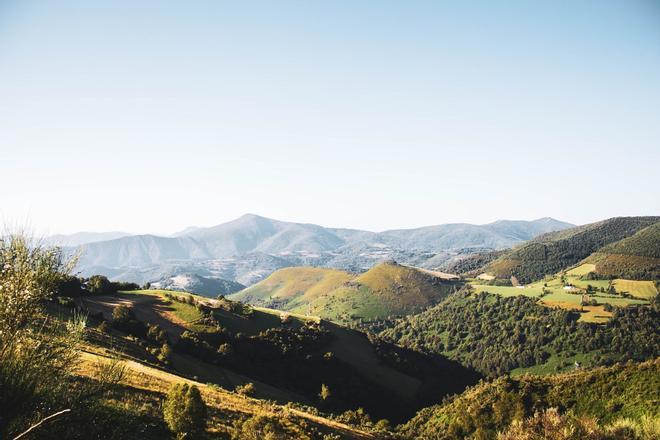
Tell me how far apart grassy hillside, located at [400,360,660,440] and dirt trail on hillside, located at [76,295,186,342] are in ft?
198

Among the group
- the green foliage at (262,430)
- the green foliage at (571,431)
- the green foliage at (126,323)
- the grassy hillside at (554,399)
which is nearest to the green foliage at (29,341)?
the green foliage at (262,430)

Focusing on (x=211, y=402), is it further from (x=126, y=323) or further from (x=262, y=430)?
(x=126, y=323)

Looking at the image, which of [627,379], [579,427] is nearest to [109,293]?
[579,427]

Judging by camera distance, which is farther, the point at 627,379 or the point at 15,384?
the point at 627,379

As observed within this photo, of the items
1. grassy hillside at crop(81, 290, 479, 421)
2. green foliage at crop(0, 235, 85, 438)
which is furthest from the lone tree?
grassy hillside at crop(81, 290, 479, 421)

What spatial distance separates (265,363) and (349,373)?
100 feet

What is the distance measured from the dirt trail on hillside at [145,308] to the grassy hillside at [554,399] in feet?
198

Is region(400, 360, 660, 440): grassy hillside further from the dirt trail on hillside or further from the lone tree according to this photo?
the dirt trail on hillside

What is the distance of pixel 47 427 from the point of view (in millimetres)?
18406

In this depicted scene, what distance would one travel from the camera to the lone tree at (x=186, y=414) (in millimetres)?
28755

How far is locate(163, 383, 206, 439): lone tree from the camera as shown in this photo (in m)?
28.8

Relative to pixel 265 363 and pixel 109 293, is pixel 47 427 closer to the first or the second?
pixel 265 363

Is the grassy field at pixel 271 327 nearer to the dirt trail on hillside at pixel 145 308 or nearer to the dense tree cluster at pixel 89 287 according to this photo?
the dirt trail on hillside at pixel 145 308

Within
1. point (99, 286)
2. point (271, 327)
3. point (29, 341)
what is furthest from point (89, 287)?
point (29, 341)
